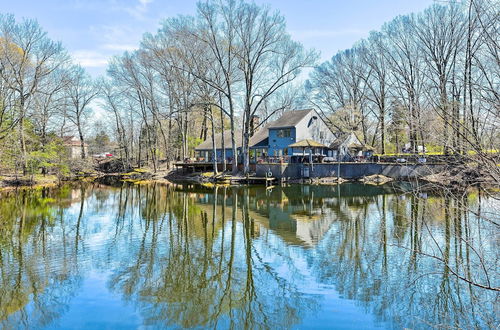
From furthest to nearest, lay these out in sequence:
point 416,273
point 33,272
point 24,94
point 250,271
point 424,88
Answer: point 24,94 → point 250,271 → point 33,272 → point 416,273 → point 424,88

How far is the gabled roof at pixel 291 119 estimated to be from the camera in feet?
134

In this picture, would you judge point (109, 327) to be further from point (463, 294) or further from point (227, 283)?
point (463, 294)

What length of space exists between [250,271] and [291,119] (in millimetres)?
33737

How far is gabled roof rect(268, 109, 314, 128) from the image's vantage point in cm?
4075

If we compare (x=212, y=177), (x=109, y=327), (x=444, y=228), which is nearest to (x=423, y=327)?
(x=109, y=327)

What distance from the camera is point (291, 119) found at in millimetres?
41688

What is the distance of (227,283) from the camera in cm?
860

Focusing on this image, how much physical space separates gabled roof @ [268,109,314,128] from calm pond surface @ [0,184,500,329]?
24.9 metres

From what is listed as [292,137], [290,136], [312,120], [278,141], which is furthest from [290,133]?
[312,120]

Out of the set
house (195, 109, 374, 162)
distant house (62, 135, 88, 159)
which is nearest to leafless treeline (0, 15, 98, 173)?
distant house (62, 135, 88, 159)

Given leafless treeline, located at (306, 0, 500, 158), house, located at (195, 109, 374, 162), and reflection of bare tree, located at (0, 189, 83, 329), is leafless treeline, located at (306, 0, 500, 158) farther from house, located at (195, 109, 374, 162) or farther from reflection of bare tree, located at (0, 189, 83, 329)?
reflection of bare tree, located at (0, 189, 83, 329)

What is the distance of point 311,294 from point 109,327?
4271mm

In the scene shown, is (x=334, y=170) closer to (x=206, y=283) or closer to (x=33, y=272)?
(x=206, y=283)

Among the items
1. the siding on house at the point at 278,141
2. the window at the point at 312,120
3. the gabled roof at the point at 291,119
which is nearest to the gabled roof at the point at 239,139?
the siding on house at the point at 278,141
